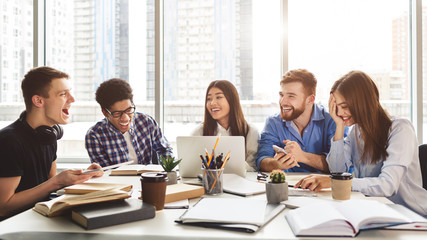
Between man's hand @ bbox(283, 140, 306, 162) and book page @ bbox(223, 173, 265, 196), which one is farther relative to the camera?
man's hand @ bbox(283, 140, 306, 162)

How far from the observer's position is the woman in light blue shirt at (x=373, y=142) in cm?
160

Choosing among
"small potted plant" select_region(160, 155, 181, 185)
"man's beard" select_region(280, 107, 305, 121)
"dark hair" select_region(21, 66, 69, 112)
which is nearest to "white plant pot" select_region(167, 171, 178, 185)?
"small potted plant" select_region(160, 155, 181, 185)

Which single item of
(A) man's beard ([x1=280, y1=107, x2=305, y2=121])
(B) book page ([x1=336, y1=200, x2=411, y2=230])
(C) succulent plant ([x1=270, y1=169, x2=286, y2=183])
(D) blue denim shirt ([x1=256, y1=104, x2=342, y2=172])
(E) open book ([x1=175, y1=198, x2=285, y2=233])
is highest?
(A) man's beard ([x1=280, y1=107, x2=305, y2=121])

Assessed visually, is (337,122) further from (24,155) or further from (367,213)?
(24,155)

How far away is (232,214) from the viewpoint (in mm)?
1034

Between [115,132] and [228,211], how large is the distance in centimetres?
162

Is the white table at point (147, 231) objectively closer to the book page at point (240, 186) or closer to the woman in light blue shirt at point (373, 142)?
the book page at point (240, 186)

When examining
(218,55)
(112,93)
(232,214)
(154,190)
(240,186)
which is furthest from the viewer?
(218,55)

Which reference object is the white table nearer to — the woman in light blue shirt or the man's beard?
the woman in light blue shirt

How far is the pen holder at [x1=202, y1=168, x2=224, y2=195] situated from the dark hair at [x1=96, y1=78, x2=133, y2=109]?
1276 millimetres

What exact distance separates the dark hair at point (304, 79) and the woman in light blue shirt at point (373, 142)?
58cm

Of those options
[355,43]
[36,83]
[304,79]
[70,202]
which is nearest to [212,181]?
[70,202]

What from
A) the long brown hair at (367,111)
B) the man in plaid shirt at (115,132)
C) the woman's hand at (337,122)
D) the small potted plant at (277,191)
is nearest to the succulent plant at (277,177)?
the small potted plant at (277,191)

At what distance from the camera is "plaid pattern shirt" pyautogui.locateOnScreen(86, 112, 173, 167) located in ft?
7.90
